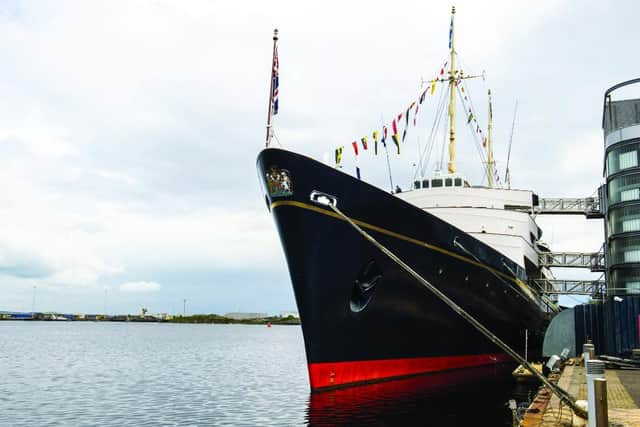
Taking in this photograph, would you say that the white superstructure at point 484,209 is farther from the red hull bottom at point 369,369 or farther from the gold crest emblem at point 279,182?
the gold crest emblem at point 279,182

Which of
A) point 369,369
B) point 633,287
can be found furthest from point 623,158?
point 369,369

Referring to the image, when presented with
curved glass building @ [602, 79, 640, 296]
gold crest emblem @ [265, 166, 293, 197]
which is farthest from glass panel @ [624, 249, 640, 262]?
gold crest emblem @ [265, 166, 293, 197]

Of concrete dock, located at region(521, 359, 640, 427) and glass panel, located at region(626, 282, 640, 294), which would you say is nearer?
concrete dock, located at region(521, 359, 640, 427)

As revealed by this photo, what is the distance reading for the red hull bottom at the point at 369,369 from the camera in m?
17.7

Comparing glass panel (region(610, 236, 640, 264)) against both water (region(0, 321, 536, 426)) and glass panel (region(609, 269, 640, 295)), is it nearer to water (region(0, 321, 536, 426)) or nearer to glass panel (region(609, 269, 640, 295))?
glass panel (region(609, 269, 640, 295))

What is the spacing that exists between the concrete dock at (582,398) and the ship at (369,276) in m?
4.48

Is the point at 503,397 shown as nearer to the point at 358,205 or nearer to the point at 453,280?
the point at 453,280

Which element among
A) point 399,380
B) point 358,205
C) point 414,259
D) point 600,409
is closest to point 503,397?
point 399,380

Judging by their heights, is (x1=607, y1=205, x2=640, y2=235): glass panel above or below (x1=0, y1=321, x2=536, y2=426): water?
above

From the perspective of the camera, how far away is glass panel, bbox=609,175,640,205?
28.6 meters

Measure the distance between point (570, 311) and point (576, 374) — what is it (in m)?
9.81

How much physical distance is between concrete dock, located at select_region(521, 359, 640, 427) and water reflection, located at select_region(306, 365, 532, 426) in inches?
85.2

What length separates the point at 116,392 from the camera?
950 inches

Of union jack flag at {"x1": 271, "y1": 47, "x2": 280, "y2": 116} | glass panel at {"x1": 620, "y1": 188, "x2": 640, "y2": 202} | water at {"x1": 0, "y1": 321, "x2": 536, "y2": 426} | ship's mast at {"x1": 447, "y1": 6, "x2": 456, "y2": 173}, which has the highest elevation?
ship's mast at {"x1": 447, "y1": 6, "x2": 456, "y2": 173}
